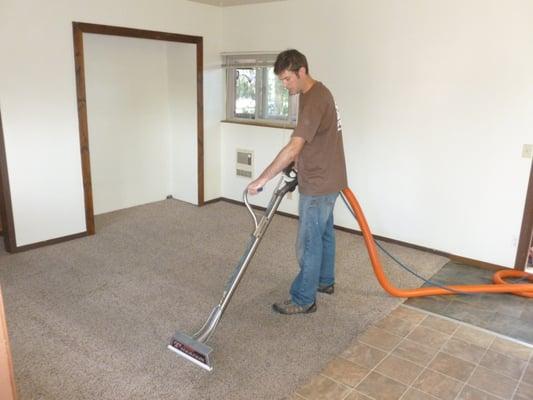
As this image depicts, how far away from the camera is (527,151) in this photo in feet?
10.7

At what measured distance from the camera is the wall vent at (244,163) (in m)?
5.04

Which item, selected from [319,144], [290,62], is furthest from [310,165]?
[290,62]

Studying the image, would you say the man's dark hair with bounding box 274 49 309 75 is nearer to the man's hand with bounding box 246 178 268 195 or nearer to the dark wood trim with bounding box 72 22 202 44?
the man's hand with bounding box 246 178 268 195

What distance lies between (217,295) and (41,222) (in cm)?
179

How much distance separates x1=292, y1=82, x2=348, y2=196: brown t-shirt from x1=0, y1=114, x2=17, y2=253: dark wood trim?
7.61 feet

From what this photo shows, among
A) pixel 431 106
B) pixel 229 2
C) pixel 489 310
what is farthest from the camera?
pixel 229 2

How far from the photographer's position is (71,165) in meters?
3.90

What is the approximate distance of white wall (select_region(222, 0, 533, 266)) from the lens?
3311 millimetres

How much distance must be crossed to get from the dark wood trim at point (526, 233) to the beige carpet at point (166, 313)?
0.55 metres

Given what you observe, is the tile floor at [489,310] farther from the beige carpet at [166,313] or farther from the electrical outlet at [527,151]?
the electrical outlet at [527,151]

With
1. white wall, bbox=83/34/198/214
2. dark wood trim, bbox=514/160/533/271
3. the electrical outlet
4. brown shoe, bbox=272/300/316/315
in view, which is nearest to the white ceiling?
white wall, bbox=83/34/198/214

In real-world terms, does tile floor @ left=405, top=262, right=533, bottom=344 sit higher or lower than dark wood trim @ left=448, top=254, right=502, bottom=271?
lower

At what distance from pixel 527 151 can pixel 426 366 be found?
1873 millimetres

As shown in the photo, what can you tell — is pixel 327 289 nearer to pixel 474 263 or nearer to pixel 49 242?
pixel 474 263
